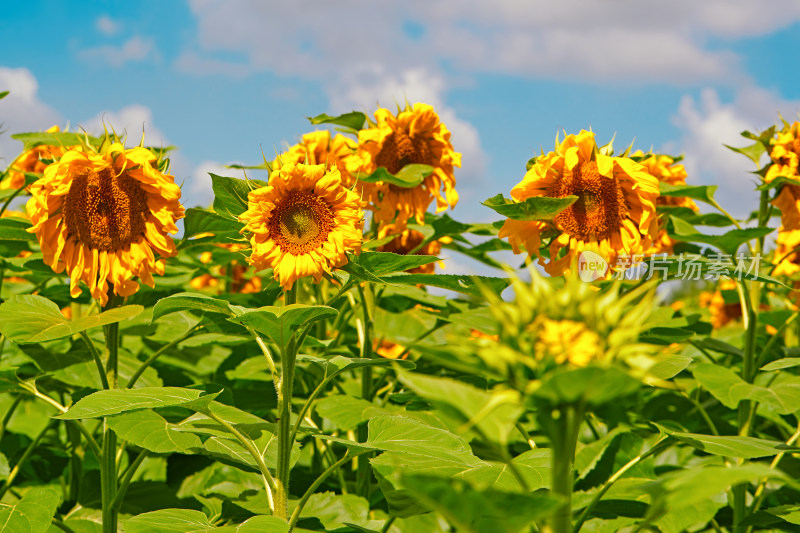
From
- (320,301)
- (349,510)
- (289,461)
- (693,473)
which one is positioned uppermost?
(320,301)

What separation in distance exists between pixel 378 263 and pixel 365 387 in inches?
40.8

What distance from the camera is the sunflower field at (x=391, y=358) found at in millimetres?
862

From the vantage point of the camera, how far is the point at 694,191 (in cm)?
300

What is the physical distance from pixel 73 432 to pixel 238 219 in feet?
5.56

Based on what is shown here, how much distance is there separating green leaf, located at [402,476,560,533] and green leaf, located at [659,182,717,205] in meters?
2.31

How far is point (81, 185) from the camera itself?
2250 mm

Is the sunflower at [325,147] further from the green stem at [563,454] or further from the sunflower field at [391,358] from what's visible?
the green stem at [563,454]

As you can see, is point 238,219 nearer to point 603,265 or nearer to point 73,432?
point 603,265

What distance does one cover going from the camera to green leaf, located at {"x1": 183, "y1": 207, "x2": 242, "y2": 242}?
2191 millimetres

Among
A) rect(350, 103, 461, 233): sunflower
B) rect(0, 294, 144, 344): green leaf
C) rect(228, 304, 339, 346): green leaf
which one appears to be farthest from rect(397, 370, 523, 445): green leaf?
rect(350, 103, 461, 233): sunflower

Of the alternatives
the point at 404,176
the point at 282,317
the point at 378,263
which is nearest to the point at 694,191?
the point at 404,176

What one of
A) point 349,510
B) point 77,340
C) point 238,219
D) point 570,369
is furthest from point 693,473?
point 77,340

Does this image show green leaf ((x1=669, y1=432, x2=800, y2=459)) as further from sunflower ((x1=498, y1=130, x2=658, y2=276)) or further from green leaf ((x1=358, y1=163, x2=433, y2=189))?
green leaf ((x1=358, y1=163, x2=433, y2=189))

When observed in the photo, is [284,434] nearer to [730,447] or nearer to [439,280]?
[439,280]
